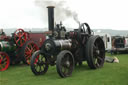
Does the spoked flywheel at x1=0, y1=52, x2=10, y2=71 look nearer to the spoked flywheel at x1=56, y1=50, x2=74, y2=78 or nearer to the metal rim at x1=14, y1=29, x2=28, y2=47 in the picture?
the metal rim at x1=14, y1=29, x2=28, y2=47

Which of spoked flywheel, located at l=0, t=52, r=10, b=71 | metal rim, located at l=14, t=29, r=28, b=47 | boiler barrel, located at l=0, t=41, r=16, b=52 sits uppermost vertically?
metal rim, located at l=14, t=29, r=28, b=47

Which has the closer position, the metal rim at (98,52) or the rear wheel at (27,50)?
the metal rim at (98,52)

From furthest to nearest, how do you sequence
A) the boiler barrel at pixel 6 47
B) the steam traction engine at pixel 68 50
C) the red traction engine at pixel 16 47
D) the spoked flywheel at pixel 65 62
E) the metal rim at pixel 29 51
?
the metal rim at pixel 29 51 → the red traction engine at pixel 16 47 → the boiler barrel at pixel 6 47 → the steam traction engine at pixel 68 50 → the spoked flywheel at pixel 65 62

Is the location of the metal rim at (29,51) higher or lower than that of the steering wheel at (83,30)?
lower

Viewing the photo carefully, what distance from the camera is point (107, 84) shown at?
5000 millimetres

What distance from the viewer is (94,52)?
7.50m

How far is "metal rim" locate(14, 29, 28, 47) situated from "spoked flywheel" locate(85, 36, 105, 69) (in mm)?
3272

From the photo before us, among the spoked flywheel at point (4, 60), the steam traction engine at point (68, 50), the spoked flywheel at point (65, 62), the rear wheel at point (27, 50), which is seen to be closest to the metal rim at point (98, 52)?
the steam traction engine at point (68, 50)

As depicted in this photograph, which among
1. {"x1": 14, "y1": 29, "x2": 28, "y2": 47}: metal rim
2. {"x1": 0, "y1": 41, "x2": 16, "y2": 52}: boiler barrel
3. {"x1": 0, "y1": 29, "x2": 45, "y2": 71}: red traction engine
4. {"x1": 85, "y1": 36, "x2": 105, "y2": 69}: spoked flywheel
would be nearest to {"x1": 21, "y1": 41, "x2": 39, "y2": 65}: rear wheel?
{"x1": 0, "y1": 29, "x2": 45, "y2": 71}: red traction engine

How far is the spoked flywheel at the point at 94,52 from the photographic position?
6.99 m

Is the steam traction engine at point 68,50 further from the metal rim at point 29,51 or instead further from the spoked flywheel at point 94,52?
the metal rim at point 29,51

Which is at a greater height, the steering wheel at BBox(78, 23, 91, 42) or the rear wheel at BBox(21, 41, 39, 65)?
the steering wheel at BBox(78, 23, 91, 42)

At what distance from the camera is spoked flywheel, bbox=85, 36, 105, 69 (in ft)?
22.9

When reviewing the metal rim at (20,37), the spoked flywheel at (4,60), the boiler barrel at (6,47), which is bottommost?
the spoked flywheel at (4,60)
